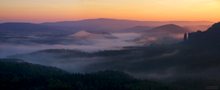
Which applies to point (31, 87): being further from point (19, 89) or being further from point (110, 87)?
point (110, 87)

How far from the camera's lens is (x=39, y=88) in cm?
19412

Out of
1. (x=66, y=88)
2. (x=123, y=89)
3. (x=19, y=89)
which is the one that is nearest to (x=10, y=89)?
(x=19, y=89)

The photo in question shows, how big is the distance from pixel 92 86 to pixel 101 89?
5914 millimetres

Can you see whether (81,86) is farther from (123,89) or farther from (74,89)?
(123,89)

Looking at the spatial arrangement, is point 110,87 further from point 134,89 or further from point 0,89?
point 0,89

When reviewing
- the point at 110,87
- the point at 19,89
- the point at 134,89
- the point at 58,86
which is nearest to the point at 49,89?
the point at 58,86

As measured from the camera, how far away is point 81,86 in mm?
198000

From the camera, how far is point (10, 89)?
654ft

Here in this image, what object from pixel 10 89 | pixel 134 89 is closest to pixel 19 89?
pixel 10 89

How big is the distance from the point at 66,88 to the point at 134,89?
35.8 meters

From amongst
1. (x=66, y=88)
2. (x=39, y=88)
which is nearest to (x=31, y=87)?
(x=39, y=88)

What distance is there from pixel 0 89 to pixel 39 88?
73.5ft

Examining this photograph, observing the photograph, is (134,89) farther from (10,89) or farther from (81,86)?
(10,89)

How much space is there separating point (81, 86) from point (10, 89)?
37.8 meters
